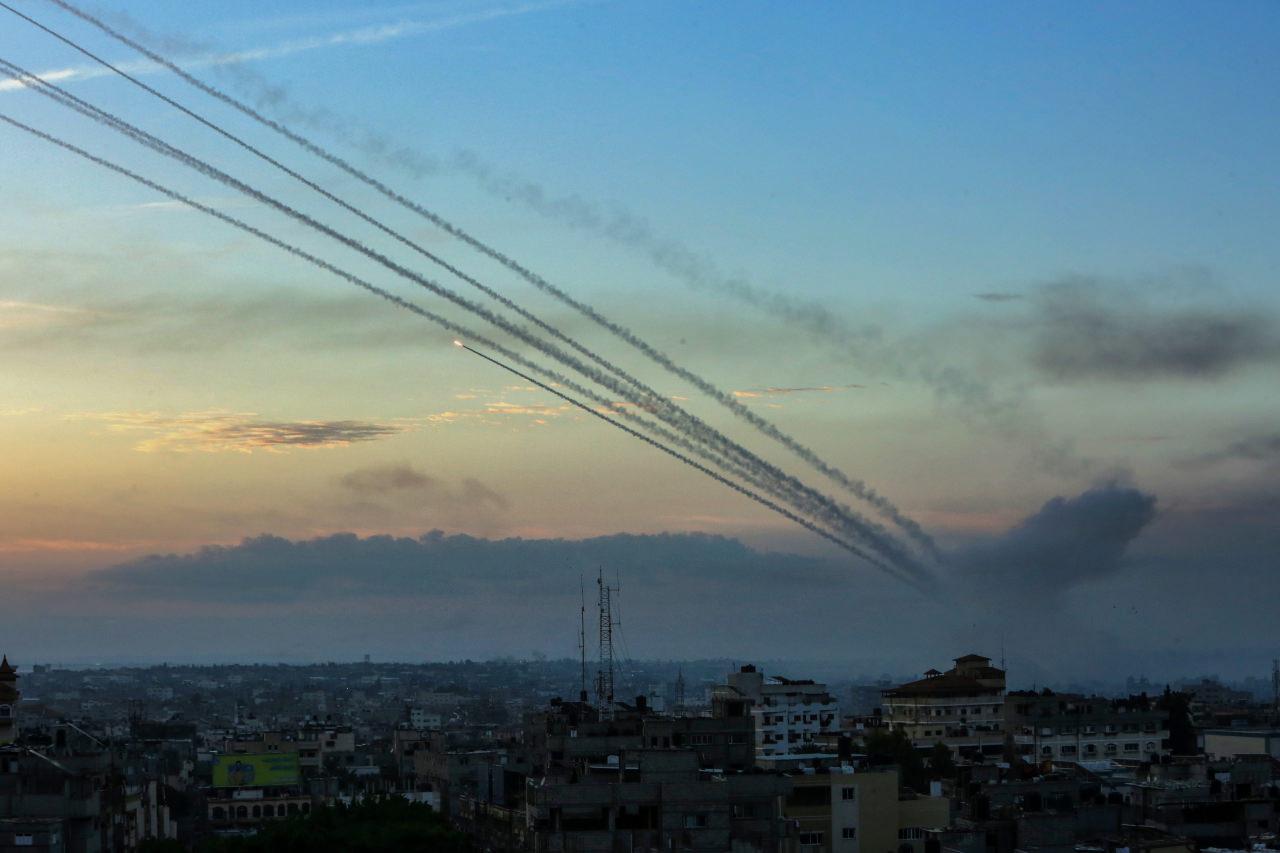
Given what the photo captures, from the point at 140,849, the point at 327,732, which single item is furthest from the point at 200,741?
the point at 140,849

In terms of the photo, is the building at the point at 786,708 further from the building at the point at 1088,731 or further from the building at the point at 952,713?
the building at the point at 1088,731

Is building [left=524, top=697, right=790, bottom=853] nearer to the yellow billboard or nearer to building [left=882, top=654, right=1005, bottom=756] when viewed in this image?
the yellow billboard

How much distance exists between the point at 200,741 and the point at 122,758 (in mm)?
92708

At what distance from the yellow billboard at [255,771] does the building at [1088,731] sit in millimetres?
43374

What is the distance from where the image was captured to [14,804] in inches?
A: 2359

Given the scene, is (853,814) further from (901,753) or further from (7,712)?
(7,712)

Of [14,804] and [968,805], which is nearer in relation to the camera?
[14,804]

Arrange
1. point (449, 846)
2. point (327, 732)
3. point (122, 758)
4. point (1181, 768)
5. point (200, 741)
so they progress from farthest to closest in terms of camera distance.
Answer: point (200, 741), point (327, 732), point (122, 758), point (1181, 768), point (449, 846)

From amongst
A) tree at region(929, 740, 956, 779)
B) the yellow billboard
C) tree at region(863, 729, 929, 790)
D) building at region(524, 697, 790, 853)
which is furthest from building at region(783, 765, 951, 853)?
the yellow billboard

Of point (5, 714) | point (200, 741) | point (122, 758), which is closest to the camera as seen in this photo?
point (5, 714)

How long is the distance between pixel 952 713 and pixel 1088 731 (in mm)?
10319

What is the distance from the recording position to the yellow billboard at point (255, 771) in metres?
105

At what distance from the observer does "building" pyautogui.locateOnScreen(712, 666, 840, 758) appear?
109750 mm

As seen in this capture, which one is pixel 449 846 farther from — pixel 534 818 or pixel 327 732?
pixel 327 732
